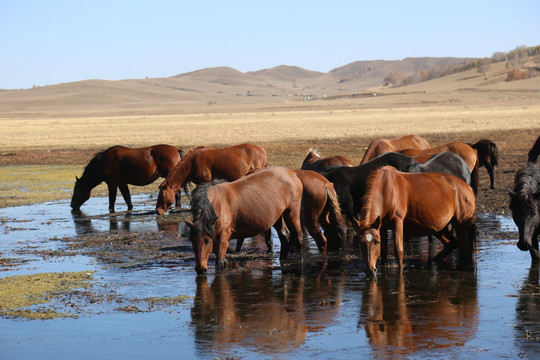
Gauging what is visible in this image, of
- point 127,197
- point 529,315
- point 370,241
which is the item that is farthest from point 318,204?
point 127,197

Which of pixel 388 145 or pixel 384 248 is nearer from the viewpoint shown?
pixel 384 248

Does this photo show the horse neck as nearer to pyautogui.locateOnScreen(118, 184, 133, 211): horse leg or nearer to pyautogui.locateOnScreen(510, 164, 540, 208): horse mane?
pyautogui.locateOnScreen(118, 184, 133, 211): horse leg

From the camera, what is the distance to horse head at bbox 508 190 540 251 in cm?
964

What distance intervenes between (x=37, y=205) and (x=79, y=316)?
411 inches

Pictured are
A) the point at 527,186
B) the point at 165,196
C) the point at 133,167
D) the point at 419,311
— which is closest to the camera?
the point at 419,311

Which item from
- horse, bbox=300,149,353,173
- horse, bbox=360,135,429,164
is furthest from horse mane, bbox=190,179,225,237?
horse, bbox=360,135,429,164

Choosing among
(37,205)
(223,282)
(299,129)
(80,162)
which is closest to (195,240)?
(223,282)

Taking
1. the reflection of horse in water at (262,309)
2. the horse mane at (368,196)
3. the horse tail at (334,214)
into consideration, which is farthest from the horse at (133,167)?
the horse mane at (368,196)

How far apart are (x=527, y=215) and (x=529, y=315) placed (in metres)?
2.63

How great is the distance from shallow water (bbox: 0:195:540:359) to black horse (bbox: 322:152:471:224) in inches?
50.1

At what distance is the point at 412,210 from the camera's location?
370 inches

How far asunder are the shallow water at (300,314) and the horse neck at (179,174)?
11.5 feet

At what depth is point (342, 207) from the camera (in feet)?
37.8

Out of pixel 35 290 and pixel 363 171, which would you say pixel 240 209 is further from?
pixel 363 171
